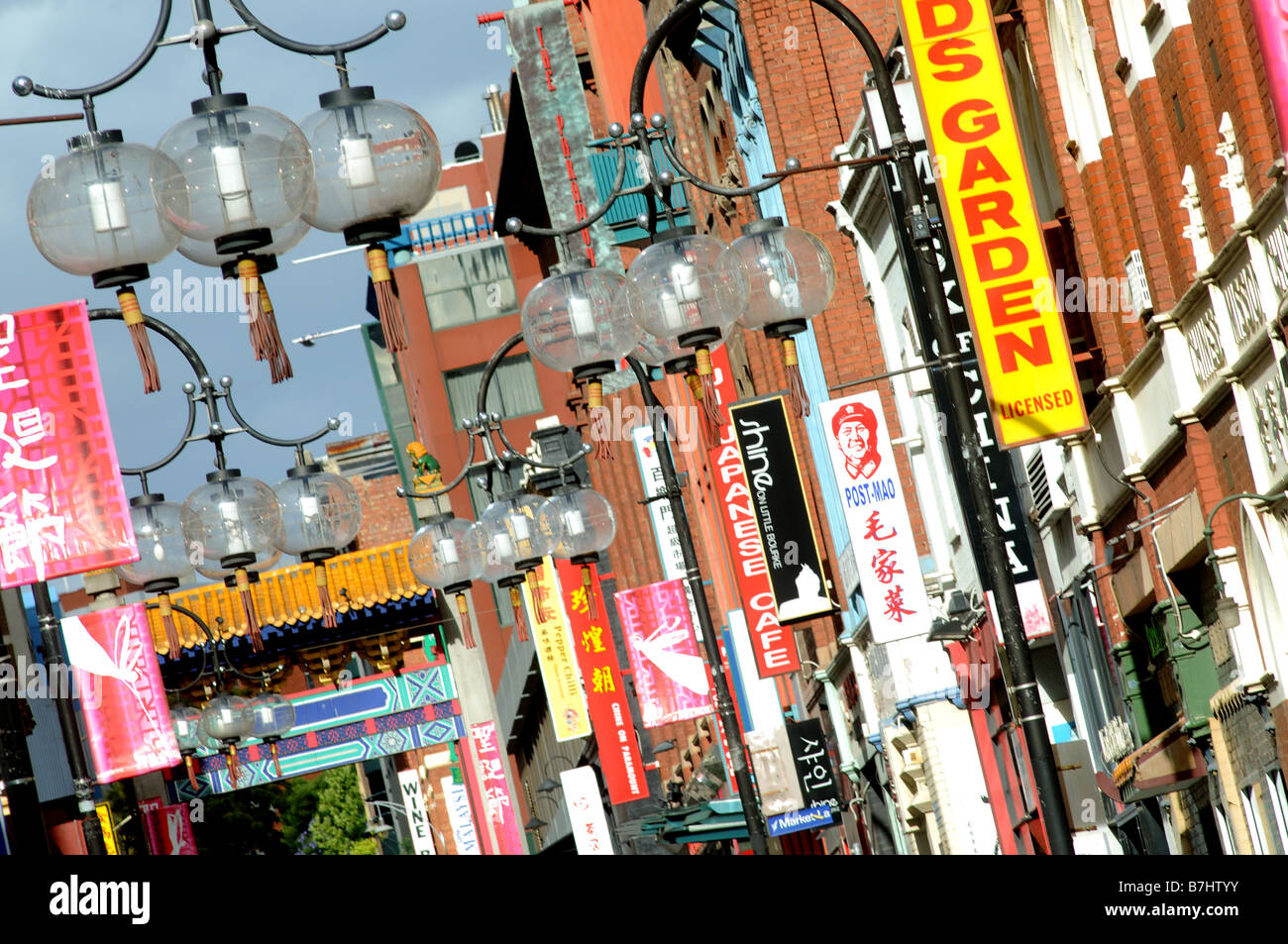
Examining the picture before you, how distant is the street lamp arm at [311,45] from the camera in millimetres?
8109

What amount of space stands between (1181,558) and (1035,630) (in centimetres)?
597

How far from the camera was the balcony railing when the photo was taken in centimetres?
7119

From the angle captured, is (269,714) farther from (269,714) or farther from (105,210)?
(105,210)

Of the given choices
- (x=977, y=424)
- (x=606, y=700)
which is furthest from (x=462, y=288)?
(x=977, y=424)

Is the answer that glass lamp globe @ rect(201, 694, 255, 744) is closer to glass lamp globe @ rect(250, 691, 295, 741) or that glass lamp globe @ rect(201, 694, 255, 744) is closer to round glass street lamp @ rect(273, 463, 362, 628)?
glass lamp globe @ rect(250, 691, 295, 741)

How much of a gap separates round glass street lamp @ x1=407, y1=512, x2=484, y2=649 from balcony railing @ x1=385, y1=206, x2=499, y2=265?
176ft

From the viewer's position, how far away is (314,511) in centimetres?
1485

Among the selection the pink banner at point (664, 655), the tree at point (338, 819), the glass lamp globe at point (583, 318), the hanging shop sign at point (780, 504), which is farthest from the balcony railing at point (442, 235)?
the glass lamp globe at point (583, 318)

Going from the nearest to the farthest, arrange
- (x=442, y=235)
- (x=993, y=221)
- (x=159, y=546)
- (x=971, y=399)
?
(x=159, y=546) < (x=993, y=221) < (x=971, y=399) < (x=442, y=235)

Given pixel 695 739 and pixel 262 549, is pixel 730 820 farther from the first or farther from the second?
pixel 262 549

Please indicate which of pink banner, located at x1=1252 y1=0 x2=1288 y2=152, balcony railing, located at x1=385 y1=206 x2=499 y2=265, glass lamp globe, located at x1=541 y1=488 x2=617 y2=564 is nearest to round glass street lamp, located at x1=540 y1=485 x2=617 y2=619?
glass lamp globe, located at x1=541 y1=488 x2=617 y2=564

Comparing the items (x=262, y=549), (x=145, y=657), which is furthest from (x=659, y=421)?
(x=145, y=657)

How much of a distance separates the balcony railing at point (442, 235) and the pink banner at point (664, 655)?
148ft

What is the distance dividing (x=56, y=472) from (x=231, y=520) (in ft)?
4.39
